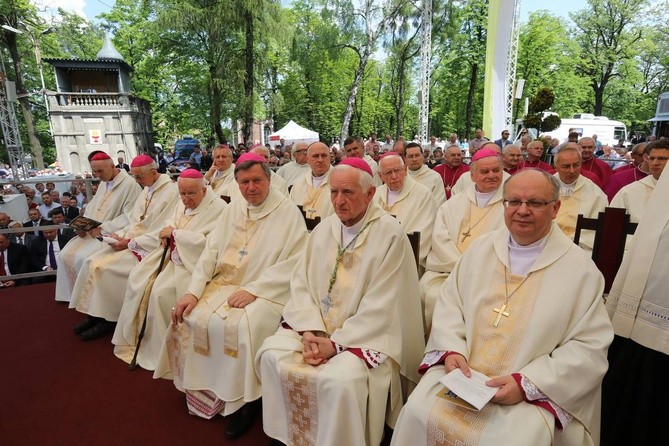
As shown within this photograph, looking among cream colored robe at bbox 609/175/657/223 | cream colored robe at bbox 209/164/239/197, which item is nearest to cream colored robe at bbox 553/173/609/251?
cream colored robe at bbox 609/175/657/223

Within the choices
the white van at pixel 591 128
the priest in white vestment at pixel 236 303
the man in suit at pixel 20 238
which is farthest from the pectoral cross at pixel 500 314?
the white van at pixel 591 128

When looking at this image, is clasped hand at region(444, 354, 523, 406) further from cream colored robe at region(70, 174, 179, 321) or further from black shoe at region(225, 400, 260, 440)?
cream colored robe at region(70, 174, 179, 321)

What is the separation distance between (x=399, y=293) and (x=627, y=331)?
4.78 feet

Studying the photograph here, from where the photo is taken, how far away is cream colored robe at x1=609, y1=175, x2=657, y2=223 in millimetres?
4441

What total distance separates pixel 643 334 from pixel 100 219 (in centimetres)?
642

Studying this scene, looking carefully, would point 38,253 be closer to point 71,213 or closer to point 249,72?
point 71,213

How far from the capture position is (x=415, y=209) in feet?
16.9

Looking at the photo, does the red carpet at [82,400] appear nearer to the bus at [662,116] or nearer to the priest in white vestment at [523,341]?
the priest in white vestment at [523,341]

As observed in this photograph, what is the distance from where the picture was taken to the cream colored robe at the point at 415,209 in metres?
4.99

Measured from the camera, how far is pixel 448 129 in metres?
39.7

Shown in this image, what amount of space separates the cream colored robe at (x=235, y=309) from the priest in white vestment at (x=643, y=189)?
3.63 metres

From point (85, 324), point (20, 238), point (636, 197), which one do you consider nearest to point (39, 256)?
point (20, 238)

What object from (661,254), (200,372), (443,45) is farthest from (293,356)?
(443,45)

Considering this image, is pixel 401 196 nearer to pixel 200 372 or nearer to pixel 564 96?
pixel 200 372
